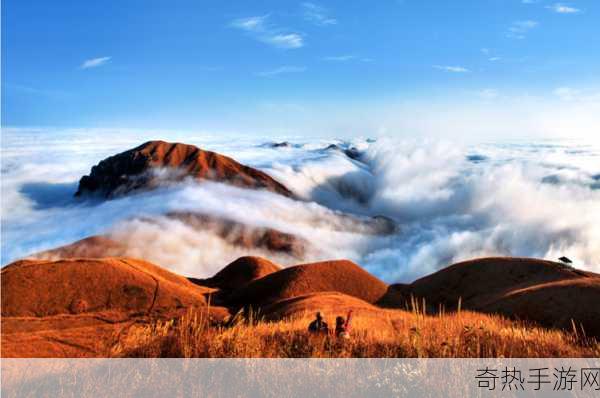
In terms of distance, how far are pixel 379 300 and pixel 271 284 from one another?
874 cm

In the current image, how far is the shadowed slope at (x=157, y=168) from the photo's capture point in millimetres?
164875

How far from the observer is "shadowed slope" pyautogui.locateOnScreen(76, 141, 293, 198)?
164875mm

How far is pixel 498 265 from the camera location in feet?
121

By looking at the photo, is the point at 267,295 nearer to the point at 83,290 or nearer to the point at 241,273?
the point at 241,273

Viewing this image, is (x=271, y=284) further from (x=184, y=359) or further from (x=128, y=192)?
(x=128, y=192)

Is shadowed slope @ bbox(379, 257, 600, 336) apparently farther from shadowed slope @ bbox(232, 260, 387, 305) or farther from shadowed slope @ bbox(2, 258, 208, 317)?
shadowed slope @ bbox(2, 258, 208, 317)

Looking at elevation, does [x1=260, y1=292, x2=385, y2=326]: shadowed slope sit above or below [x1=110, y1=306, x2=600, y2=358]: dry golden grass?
above

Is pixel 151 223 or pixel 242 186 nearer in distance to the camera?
pixel 151 223

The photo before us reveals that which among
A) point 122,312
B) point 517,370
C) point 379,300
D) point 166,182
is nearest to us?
point 517,370

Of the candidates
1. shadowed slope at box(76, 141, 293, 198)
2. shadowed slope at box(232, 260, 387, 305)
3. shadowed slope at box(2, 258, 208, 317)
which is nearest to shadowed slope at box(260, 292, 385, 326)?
shadowed slope at box(2, 258, 208, 317)

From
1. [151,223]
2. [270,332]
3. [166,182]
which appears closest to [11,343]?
[270,332]

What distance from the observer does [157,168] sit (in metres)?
166

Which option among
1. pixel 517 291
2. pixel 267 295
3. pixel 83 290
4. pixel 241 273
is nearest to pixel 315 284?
pixel 267 295

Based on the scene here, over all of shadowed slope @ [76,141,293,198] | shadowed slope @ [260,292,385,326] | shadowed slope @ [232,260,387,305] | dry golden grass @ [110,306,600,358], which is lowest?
dry golden grass @ [110,306,600,358]
